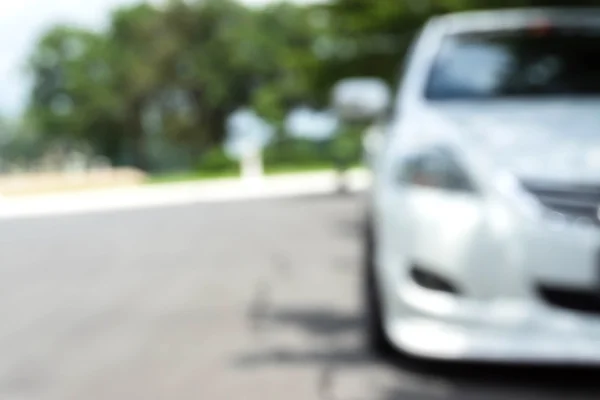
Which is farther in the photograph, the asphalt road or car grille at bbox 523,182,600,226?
the asphalt road

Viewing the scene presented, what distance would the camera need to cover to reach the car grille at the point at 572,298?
407 cm

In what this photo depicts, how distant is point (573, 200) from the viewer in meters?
4.09

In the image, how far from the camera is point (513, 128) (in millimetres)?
4543

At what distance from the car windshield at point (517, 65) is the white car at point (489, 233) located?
0.24 m

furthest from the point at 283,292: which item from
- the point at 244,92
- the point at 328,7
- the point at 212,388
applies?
the point at 244,92

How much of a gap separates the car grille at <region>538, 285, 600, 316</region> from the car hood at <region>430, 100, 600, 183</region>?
40 centimetres

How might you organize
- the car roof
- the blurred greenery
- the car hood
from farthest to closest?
1. the blurred greenery
2. the car roof
3. the car hood

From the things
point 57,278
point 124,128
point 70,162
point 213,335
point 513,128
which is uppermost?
point 513,128

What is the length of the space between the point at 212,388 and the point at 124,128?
57.2m

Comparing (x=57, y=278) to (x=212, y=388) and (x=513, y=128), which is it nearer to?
(x=212, y=388)

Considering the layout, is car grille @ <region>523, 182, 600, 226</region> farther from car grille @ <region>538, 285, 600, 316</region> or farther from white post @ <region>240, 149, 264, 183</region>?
white post @ <region>240, 149, 264, 183</region>

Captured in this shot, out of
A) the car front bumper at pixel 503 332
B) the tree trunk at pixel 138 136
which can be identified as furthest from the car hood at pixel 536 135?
the tree trunk at pixel 138 136

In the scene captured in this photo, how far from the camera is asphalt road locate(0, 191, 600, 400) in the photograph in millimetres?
4465

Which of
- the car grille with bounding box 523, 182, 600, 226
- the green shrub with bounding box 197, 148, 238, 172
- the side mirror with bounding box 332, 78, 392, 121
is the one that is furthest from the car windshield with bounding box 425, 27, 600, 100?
the green shrub with bounding box 197, 148, 238, 172
